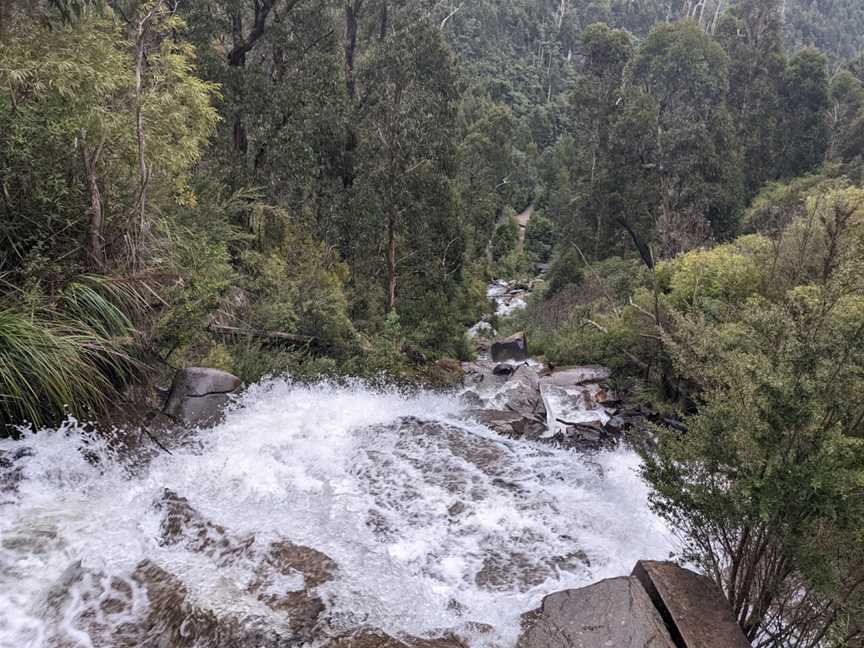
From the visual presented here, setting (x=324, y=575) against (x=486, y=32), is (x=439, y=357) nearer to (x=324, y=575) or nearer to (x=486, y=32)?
(x=324, y=575)

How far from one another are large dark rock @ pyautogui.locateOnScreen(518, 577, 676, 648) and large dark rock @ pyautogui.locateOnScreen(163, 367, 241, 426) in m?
4.12

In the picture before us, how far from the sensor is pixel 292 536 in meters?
4.77

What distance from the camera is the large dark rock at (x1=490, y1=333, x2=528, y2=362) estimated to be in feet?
54.8

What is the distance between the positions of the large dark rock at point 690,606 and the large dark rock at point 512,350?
12.5 metres

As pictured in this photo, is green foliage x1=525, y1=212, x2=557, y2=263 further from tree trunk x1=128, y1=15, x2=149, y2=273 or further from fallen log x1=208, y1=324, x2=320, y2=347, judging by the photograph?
tree trunk x1=128, y1=15, x2=149, y2=273

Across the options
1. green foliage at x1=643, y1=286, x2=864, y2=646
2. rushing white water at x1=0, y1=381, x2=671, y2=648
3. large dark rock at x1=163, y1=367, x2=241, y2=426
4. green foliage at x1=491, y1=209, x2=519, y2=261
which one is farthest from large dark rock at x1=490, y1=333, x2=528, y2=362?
green foliage at x1=491, y1=209, x2=519, y2=261

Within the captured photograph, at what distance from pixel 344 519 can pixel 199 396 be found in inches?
98.5

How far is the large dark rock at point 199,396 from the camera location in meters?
6.31

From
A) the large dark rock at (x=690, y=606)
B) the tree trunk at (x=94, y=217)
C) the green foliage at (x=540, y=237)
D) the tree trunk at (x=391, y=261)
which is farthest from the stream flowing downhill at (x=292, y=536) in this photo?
the green foliage at (x=540, y=237)

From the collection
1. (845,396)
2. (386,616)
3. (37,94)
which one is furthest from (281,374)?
(845,396)

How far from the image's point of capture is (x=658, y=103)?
95.4ft

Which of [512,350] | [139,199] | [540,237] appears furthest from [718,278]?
[540,237]

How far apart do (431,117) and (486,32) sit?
4766cm

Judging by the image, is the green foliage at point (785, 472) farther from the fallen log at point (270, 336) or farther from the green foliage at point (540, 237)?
the green foliage at point (540, 237)
